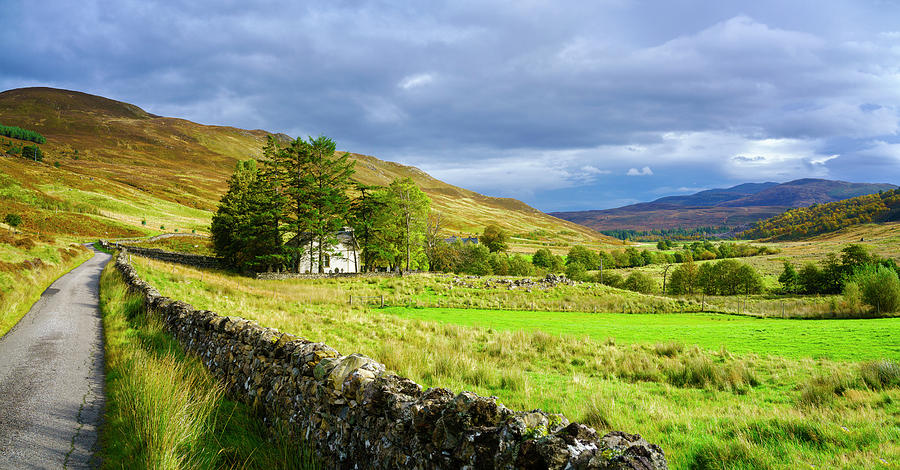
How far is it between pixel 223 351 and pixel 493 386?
6370 millimetres

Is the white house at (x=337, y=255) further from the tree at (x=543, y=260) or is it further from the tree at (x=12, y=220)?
the tree at (x=543, y=260)

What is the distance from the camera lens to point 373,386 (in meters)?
4.98

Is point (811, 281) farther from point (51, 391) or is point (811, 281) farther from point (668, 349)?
point (51, 391)

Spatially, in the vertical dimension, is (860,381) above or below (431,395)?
below

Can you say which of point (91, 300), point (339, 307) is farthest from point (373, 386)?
point (339, 307)

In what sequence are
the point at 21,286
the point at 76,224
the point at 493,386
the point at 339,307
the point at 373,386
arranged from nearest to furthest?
the point at 373,386 → the point at 493,386 → the point at 21,286 → the point at 339,307 → the point at 76,224

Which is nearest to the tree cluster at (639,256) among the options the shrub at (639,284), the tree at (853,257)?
the shrub at (639,284)

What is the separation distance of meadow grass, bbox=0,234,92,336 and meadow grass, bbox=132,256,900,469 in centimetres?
577

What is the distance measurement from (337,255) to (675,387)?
48432 millimetres

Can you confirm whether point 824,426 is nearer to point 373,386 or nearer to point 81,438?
point 373,386

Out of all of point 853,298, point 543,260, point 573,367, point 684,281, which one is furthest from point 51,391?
Result: point 543,260

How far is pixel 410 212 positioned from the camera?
59.7 meters

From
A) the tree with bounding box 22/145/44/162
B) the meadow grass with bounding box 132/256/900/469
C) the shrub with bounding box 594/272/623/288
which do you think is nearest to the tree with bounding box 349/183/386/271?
the meadow grass with bounding box 132/256/900/469

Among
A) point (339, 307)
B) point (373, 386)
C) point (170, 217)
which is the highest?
point (170, 217)
